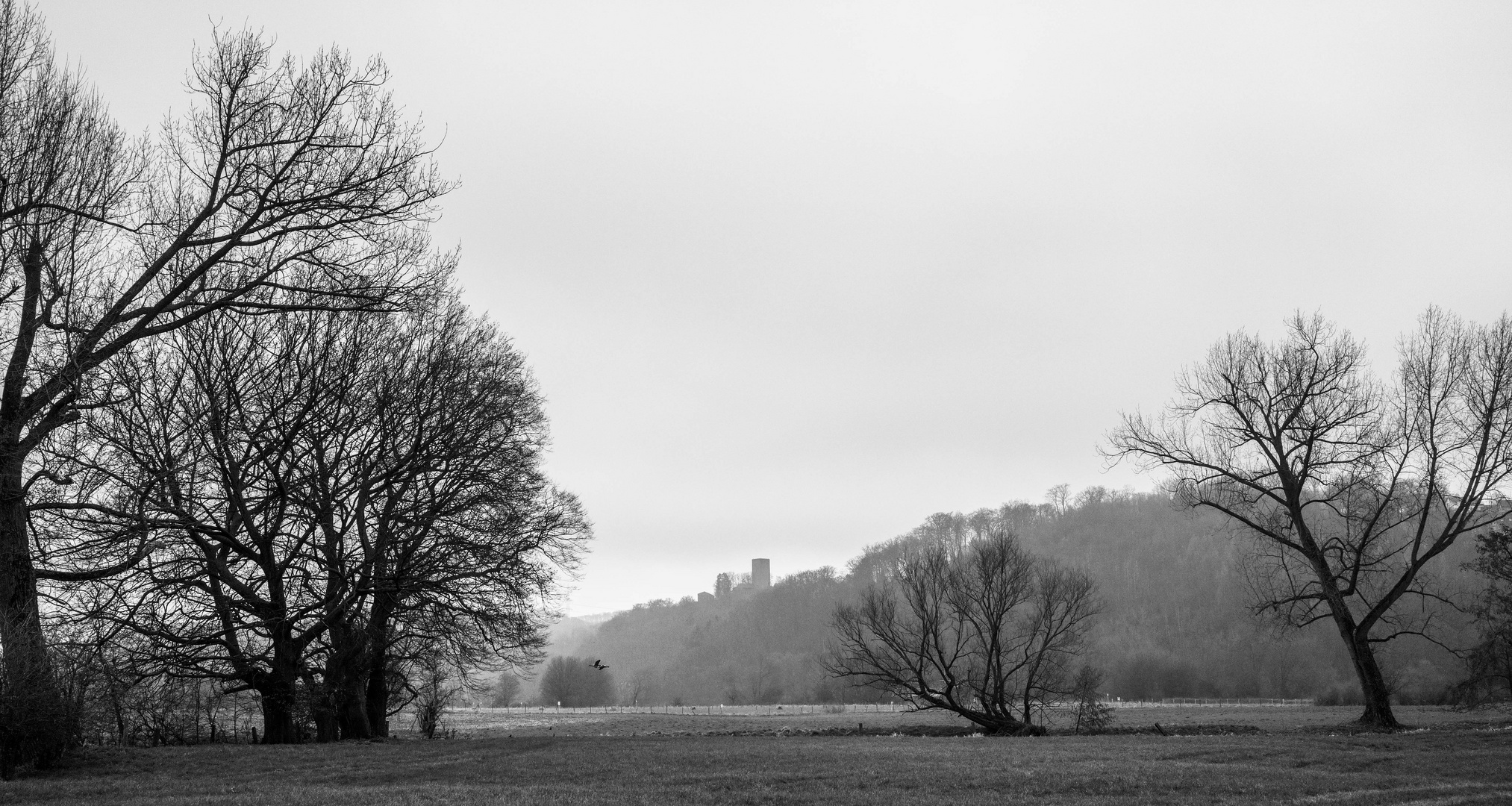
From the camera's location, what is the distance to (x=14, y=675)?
12.9 meters

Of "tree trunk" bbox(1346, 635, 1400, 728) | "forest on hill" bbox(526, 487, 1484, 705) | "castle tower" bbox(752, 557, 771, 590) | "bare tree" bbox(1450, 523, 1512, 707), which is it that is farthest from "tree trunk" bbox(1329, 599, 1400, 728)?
"castle tower" bbox(752, 557, 771, 590)

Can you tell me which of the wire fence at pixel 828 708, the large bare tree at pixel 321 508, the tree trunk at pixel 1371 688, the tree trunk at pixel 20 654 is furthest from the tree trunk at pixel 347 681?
the wire fence at pixel 828 708

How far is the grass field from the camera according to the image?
1238cm

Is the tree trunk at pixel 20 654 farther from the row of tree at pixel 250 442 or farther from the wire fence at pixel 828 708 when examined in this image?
the wire fence at pixel 828 708

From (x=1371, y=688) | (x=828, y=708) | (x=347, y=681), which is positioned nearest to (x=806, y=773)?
(x=347, y=681)

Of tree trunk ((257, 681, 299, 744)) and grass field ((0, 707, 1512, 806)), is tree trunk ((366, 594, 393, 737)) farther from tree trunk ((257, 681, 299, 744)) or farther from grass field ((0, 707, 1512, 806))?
grass field ((0, 707, 1512, 806))

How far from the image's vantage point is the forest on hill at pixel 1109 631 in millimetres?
88062

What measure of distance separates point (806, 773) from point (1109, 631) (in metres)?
107

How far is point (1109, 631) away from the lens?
112 meters

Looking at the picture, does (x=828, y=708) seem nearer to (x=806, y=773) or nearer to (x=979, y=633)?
(x=979, y=633)

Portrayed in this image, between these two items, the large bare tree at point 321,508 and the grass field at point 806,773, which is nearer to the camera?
the grass field at point 806,773

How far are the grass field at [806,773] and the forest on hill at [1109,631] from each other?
2385 inches

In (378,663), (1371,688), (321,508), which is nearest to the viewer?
(321,508)

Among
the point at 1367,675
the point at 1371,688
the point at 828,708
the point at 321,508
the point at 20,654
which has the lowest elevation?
the point at 828,708
